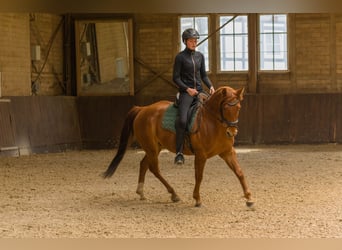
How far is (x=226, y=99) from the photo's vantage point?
594cm

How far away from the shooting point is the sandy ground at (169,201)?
4.98m

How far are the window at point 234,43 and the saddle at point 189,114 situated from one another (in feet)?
33.1

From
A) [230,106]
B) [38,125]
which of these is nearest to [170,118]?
[230,106]

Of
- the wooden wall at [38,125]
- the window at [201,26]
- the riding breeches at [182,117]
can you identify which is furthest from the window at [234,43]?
the riding breeches at [182,117]

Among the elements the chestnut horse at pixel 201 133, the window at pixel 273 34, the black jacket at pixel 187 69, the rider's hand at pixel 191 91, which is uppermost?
the window at pixel 273 34

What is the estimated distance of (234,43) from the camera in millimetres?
16391

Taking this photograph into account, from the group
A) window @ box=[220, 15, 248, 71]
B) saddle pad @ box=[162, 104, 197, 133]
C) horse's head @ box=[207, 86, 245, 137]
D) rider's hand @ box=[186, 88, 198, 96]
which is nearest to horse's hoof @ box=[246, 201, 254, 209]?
horse's head @ box=[207, 86, 245, 137]

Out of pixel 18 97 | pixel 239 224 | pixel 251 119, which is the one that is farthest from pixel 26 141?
pixel 239 224

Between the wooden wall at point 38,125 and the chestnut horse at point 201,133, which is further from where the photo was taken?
the wooden wall at point 38,125

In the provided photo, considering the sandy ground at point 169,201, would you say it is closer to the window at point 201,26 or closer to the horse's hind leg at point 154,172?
the horse's hind leg at point 154,172

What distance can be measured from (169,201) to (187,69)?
1.49m

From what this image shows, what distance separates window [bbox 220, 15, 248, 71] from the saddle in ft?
33.1

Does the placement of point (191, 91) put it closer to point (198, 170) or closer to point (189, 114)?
point (189, 114)

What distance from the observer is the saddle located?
6.25 meters
